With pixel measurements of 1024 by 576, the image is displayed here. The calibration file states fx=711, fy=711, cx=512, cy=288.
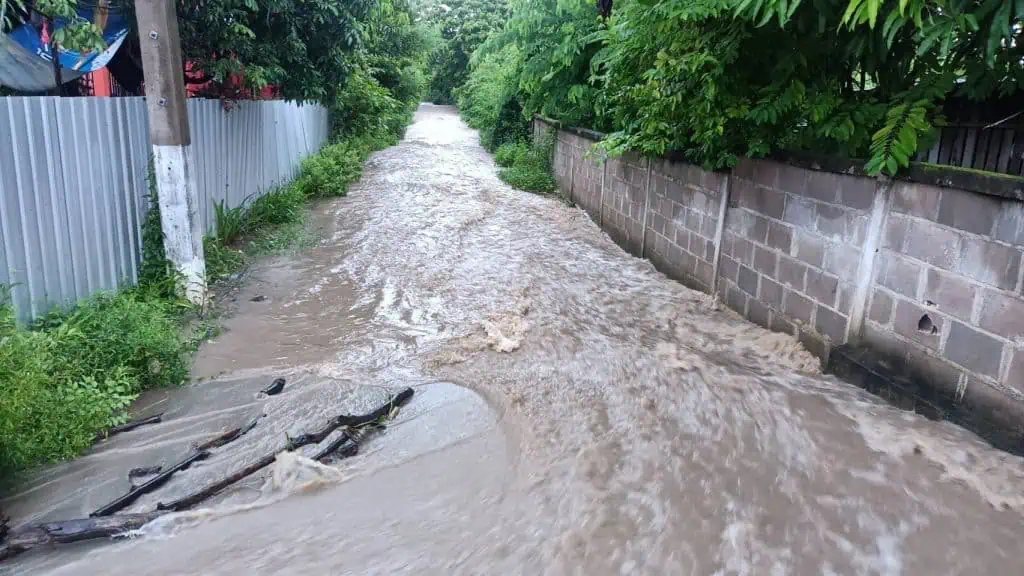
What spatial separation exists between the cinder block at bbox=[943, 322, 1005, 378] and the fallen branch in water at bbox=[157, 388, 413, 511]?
321 cm

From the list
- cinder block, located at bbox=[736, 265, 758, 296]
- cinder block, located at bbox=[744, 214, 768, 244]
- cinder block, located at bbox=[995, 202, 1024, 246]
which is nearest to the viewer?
cinder block, located at bbox=[995, 202, 1024, 246]

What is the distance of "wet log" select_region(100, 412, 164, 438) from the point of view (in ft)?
12.9

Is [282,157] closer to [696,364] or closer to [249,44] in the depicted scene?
[249,44]

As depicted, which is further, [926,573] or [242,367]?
[242,367]

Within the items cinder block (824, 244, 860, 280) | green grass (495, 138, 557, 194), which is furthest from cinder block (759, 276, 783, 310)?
green grass (495, 138, 557, 194)

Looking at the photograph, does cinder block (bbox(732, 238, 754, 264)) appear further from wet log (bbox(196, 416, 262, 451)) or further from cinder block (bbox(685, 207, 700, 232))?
wet log (bbox(196, 416, 262, 451))

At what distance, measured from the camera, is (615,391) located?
4812mm

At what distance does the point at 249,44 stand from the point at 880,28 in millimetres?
→ 6414

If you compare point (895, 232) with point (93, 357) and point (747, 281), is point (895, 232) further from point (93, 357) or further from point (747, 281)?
point (93, 357)

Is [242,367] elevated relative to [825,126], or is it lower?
lower

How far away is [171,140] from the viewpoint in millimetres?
5699

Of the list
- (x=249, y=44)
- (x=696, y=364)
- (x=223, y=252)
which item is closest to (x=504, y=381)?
(x=696, y=364)

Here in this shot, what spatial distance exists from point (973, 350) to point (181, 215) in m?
5.65

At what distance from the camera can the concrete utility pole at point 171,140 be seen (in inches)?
217
